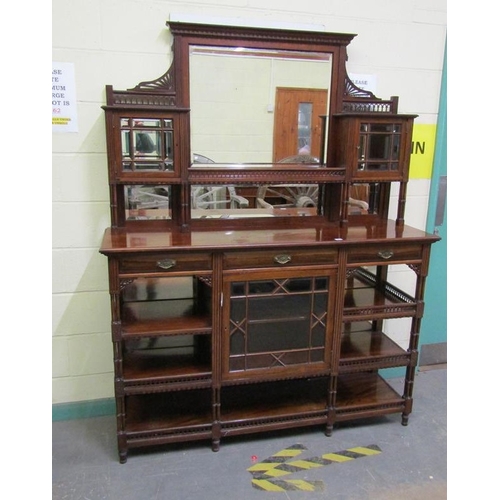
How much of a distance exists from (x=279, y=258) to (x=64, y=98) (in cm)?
128

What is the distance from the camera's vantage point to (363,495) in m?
2.02

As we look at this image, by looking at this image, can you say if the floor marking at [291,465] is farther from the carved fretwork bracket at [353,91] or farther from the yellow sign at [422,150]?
the carved fretwork bracket at [353,91]

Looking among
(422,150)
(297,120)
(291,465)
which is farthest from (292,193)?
(291,465)

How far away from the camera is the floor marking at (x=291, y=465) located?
205 centimetres

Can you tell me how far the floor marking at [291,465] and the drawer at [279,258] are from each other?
948mm

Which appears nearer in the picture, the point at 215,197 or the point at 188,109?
the point at 188,109

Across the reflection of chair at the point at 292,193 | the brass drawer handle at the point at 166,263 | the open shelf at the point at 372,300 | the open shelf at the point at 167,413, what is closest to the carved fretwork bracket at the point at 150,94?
the reflection of chair at the point at 292,193

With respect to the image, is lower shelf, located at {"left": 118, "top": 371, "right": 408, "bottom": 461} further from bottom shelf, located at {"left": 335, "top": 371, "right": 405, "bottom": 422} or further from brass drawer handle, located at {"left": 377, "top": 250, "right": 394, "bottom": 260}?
brass drawer handle, located at {"left": 377, "top": 250, "right": 394, "bottom": 260}

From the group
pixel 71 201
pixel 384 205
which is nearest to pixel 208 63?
pixel 71 201

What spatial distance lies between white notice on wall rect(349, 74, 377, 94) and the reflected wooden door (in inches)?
8.4

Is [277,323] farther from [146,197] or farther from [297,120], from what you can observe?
[297,120]

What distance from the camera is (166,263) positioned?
6.58 ft

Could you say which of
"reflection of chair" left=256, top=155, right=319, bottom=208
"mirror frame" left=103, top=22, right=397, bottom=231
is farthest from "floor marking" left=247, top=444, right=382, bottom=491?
"reflection of chair" left=256, top=155, right=319, bottom=208

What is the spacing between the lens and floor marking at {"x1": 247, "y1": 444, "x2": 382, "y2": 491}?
205 cm
